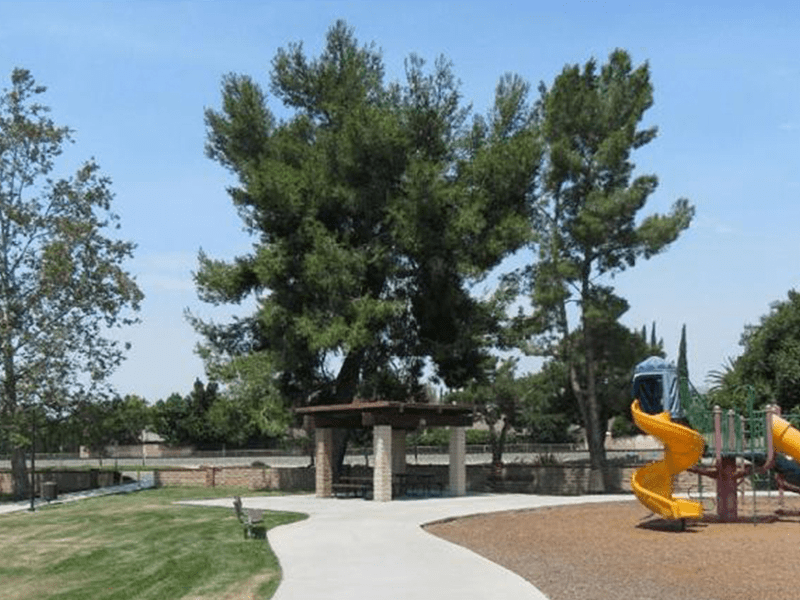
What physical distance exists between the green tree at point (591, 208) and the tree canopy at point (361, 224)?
1876 millimetres

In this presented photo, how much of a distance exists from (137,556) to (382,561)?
5.80m

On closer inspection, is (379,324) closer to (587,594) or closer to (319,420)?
(319,420)

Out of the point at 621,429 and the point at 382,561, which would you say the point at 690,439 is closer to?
the point at 382,561

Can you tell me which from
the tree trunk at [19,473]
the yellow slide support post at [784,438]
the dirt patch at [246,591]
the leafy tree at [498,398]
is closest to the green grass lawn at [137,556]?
the dirt patch at [246,591]

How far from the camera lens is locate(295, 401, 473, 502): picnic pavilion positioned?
29688mm

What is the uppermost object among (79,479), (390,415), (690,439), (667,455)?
(390,415)

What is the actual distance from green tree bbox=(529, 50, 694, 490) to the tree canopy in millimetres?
1876

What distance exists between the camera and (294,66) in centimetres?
3894

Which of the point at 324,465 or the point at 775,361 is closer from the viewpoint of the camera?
the point at 324,465

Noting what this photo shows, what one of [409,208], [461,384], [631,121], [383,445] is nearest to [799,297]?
[631,121]

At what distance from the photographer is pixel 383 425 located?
29906 millimetres

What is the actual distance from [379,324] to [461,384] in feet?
15.3

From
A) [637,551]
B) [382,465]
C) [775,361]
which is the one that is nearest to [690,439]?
[637,551]

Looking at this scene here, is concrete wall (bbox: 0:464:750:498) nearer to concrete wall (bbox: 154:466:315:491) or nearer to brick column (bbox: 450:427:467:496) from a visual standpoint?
concrete wall (bbox: 154:466:315:491)
